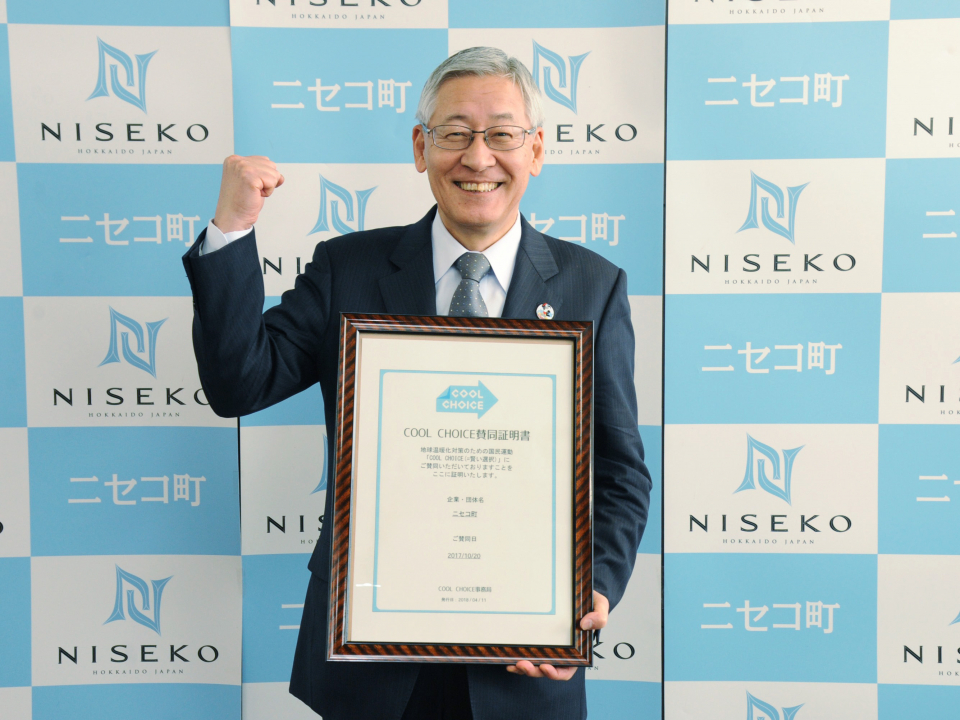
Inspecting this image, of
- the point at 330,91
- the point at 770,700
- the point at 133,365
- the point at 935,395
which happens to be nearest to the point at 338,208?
the point at 330,91

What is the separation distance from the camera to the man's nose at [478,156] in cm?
134

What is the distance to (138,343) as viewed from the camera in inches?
82.7

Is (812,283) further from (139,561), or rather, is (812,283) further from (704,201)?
(139,561)

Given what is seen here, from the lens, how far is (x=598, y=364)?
1366 mm

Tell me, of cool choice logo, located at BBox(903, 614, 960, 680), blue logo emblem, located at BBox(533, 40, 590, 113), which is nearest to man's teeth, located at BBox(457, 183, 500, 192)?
blue logo emblem, located at BBox(533, 40, 590, 113)

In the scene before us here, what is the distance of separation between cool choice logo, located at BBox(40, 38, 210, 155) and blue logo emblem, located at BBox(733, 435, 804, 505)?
1872 millimetres

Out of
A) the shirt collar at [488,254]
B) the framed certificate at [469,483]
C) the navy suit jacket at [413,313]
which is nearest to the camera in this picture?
the framed certificate at [469,483]

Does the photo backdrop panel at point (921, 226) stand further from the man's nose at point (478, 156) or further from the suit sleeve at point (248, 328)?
the suit sleeve at point (248, 328)

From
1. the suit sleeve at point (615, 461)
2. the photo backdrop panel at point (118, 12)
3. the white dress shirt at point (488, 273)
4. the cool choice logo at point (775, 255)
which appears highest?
the photo backdrop panel at point (118, 12)

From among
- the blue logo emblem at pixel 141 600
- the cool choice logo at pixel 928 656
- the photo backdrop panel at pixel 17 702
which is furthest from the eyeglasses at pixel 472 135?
the photo backdrop panel at pixel 17 702

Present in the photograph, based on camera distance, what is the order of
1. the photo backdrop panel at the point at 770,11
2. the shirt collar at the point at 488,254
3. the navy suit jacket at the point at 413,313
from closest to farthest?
the navy suit jacket at the point at 413,313, the shirt collar at the point at 488,254, the photo backdrop panel at the point at 770,11

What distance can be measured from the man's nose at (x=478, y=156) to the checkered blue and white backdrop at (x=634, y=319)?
750 mm

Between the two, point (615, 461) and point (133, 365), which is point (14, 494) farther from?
point (615, 461)

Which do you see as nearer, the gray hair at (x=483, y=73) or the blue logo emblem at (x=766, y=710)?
the gray hair at (x=483, y=73)
